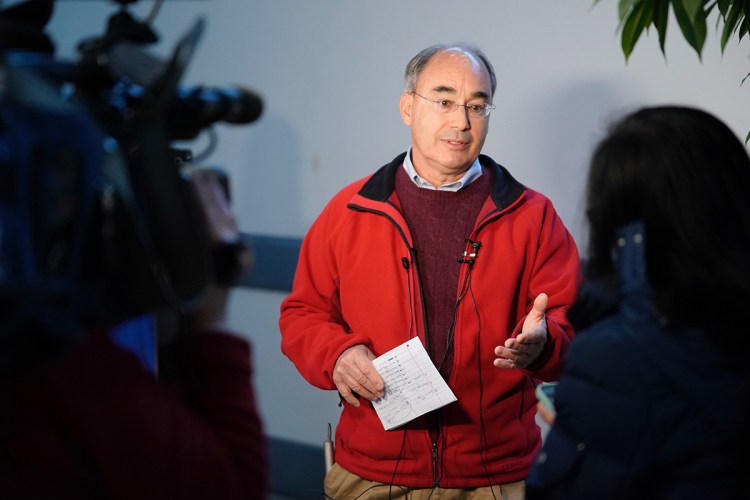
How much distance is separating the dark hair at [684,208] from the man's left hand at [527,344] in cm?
59

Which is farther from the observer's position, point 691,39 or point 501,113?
point 501,113

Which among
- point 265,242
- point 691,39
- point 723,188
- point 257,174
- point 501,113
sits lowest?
point 265,242

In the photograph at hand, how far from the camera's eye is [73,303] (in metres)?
0.90

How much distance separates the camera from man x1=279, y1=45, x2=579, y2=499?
198cm

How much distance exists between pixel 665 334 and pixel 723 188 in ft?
0.72

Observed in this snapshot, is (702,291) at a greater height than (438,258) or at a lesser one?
greater

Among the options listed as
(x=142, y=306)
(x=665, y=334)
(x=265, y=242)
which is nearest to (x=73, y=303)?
(x=142, y=306)

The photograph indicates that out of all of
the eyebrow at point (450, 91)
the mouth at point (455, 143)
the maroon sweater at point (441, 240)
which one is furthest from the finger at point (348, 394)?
the eyebrow at point (450, 91)

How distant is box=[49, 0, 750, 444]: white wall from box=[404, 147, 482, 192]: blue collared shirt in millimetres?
389

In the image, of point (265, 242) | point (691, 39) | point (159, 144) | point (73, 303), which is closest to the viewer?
point (73, 303)

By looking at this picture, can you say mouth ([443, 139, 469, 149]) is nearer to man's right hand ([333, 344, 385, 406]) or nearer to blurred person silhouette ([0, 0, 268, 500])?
man's right hand ([333, 344, 385, 406])

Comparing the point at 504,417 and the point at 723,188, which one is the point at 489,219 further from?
the point at 723,188

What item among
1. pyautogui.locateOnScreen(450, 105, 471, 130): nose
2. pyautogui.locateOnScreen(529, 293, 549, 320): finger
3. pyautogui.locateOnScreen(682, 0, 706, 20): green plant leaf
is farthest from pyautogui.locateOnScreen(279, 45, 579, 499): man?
pyautogui.locateOnScreen(682, 0, 706, 20): green plant leaf

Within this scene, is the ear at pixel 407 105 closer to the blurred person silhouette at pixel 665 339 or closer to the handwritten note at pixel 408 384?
the handwritten note at pixel 408 384
